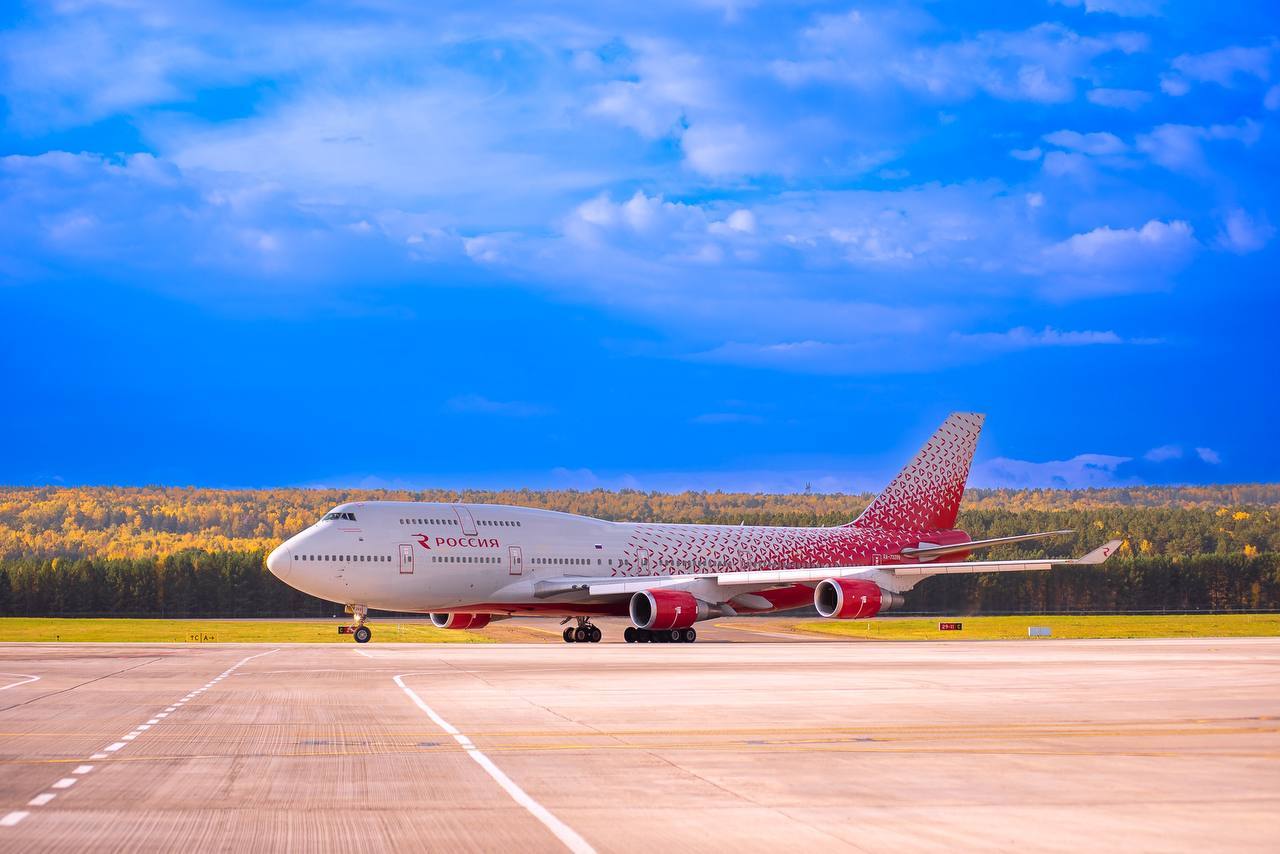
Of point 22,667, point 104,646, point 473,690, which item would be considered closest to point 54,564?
point 104,646

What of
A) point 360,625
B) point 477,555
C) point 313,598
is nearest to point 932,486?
point 477,555

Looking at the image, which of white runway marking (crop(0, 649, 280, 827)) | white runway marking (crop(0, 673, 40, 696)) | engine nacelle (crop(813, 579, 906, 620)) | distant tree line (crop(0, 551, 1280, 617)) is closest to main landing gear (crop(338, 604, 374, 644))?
engine nacelle (crop(813, 579, 906, 620))

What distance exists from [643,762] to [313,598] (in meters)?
111

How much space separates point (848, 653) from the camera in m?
39.8

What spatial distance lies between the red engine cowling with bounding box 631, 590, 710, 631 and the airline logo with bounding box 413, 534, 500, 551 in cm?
557

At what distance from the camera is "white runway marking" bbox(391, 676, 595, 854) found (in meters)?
8.95

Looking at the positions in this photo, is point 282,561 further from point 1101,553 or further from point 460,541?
point 1101,553

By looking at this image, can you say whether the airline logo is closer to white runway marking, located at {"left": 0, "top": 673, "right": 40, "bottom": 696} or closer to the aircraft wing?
the aircraft wing

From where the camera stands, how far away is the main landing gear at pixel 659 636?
50.3 meters

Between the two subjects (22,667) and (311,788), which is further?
(22,667)

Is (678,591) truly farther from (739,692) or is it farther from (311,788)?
(311,788)

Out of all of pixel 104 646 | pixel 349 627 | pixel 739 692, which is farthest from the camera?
pixel 349 627

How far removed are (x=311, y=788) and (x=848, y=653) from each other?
29.7 meters

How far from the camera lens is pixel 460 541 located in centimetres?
4975
